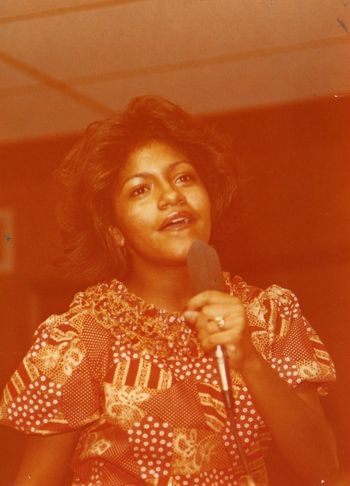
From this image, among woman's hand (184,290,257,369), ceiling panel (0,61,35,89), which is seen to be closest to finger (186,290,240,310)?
woman's hand (184,290,257,369)

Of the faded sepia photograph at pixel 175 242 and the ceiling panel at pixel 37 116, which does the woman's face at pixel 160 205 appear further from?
the ceiling panel at pixel 37 116

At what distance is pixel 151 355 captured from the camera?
0.75m

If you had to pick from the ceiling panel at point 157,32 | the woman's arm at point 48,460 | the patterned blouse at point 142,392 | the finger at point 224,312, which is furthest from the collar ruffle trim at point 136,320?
the ceiling panel at point 157,32

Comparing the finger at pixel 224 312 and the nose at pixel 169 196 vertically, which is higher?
the nose at pixel 169 196

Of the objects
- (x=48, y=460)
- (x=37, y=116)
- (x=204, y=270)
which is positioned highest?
(x=37, y=116)

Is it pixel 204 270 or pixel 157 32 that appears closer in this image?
pixel 204 270

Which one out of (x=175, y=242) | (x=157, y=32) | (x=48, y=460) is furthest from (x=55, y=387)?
(x=157, y=32)

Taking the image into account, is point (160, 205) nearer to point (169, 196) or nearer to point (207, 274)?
point (169, 196)

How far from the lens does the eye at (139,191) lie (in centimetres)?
76

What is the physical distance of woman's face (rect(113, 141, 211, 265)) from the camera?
28.7 inches

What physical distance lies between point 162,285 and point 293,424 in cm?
19

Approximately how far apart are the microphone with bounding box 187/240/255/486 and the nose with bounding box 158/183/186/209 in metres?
0.12

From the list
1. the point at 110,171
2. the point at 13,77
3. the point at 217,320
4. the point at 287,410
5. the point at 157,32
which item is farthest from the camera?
the point at 13,77

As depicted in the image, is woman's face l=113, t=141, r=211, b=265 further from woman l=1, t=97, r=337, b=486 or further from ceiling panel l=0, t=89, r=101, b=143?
ceiling panel l=0, t=89, r=101, b=143
